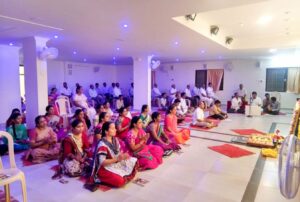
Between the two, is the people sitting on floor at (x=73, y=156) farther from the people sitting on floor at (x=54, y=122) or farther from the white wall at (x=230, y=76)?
the white wall at (x=230, y=76)

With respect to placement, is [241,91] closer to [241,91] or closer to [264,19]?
[241,91]

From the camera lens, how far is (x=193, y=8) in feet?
11.5

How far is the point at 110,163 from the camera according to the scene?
111 inches

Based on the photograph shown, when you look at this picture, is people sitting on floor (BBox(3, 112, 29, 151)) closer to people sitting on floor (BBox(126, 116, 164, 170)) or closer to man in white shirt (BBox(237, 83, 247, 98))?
people sitting on floor (BBox(126, 116, 164, 170))

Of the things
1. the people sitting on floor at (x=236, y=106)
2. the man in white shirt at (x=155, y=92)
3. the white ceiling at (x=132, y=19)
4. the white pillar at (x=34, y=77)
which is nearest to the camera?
the white ceiling at (x=132, y=19)

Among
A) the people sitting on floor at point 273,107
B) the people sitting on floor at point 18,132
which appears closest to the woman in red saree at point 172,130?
the people sitting on floor at point 18,132

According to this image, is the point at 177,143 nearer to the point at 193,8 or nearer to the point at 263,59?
the point at 193,8

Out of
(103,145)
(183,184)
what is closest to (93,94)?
(103,145)

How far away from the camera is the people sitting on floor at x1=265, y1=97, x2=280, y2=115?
9.00 meters

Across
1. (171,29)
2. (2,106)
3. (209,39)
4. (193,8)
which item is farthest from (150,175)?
(2,106)

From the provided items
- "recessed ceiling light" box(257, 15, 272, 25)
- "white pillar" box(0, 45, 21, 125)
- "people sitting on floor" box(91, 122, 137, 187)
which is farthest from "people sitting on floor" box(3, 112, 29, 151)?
"recessed ceiling light" box(257, 15, 272, 25)

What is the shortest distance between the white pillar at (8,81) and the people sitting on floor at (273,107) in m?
9.85

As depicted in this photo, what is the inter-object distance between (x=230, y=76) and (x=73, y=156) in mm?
10728

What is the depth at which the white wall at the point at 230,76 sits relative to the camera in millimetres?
11188
